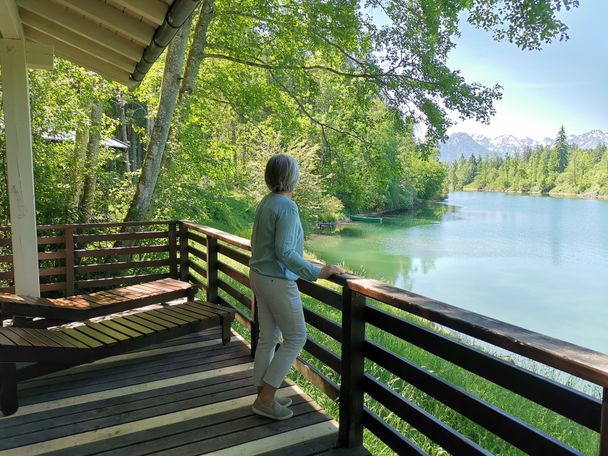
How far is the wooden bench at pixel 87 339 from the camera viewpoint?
2418 mm

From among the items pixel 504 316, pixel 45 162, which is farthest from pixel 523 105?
pixel 45 162

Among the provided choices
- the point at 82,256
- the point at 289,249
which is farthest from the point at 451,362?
the point at 82,256

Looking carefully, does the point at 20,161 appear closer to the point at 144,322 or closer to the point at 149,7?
the point at 144,322

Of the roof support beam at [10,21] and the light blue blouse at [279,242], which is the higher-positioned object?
the roof support beam at [10,21]

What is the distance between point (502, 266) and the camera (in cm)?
1614

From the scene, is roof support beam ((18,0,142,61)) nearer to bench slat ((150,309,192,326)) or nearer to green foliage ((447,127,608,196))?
bench slat ((150,309,192,326))

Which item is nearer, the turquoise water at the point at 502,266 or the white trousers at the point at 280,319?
the white trousers at the point at 280,319

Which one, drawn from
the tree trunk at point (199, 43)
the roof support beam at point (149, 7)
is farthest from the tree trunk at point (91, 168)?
the roof support beam at point (149, 7)

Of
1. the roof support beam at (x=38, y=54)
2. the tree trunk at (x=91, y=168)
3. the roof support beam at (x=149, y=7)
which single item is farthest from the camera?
the tree trunk at (x=91, y=168)

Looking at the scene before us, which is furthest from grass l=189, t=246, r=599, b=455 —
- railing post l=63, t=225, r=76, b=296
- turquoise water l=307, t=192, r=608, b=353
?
turquoise water l=307, t=192, r=608, b=353

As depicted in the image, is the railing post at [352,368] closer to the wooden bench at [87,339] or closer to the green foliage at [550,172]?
the wooden bench at [87,339]

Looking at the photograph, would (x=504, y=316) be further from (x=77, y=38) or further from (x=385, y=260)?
(x=77, y=38)

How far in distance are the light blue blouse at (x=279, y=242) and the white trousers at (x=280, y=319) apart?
6 centimetres

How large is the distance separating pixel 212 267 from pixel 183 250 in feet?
3.10
